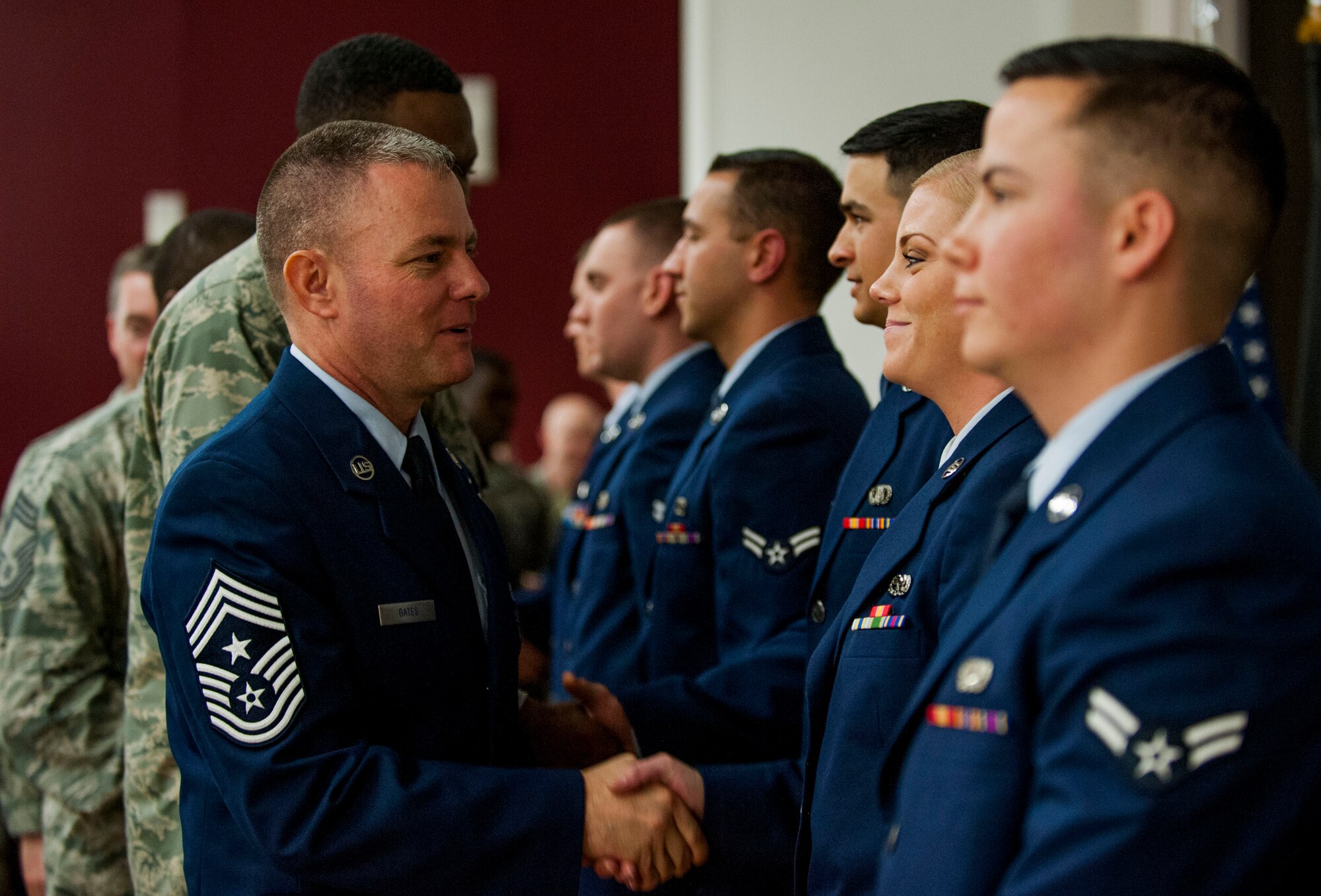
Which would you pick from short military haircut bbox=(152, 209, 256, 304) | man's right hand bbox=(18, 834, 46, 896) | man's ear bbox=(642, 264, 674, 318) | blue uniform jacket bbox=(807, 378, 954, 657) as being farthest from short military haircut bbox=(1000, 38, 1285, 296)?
man's right hand bbox=(18, 834, 46, 896)

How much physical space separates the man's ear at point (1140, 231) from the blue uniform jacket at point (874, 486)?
75 cm

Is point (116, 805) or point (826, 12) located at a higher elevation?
point (826, 12)

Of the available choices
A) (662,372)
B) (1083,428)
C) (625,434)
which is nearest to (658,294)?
(662,372)

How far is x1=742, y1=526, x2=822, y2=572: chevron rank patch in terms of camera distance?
2184mm

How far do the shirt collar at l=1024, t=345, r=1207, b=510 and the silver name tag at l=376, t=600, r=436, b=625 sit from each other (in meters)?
0.80

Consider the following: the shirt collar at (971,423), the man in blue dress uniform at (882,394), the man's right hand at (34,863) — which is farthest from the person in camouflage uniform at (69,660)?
the shirt collar at (971,423)

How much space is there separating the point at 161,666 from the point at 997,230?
5.16ft

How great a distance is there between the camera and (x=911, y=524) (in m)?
1.52

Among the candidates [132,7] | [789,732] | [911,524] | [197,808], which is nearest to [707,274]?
[789,732]

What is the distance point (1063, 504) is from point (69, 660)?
2.15 m

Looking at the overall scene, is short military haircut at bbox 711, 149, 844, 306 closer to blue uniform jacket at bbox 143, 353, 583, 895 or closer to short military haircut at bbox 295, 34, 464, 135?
short military haircut at bbox 295, 34, 464, 135

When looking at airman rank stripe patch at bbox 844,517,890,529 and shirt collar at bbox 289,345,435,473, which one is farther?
Result: airman rank stripe patch at bbox 844,517,890,529

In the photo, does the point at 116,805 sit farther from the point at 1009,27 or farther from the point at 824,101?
the point at 1009,27

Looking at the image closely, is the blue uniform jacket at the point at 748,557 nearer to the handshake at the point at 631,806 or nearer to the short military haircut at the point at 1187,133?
the handshake at the point at 631,806
